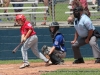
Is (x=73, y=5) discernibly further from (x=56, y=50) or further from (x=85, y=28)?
(x=56, y=50)

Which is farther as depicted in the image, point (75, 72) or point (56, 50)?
point (56, 50)

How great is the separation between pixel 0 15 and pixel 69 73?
6946mm

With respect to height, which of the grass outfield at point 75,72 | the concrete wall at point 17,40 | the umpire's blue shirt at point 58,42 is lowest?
the concrete wall at point 17,40

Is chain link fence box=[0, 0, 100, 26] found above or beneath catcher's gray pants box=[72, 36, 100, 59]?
above

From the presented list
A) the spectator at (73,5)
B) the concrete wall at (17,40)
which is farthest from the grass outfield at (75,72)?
the concrete wall at (17,40)

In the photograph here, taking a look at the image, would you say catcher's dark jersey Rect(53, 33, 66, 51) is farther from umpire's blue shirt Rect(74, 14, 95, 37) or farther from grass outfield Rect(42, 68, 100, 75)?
grass outfield Rect(42, 68, 100, 75)

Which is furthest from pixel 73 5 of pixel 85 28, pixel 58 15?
pixel 85 28

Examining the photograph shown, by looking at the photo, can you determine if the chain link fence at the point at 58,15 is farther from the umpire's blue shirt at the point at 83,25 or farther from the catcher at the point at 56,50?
the umpire's blue shirt at the point at 83,25

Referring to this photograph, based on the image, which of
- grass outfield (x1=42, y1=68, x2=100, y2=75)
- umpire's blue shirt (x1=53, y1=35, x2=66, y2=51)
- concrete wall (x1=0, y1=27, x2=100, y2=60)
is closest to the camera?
grass outfield (x1=42, y1=68, x2=100, y2=75)

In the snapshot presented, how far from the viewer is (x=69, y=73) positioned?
10.3m

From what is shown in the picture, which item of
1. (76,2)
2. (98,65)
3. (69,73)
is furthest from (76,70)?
(76,2)

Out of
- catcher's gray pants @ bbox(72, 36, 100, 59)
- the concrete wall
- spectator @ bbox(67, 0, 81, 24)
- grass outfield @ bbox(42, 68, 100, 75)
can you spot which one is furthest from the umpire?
the concrete wall

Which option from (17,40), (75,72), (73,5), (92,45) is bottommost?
(17,40)

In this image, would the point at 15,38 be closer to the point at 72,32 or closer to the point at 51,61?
the point at 72,32
